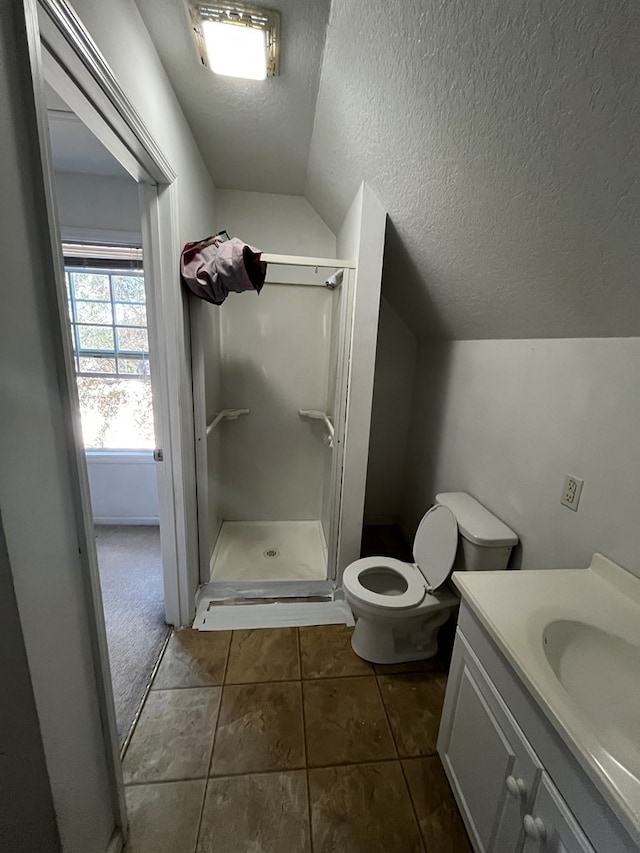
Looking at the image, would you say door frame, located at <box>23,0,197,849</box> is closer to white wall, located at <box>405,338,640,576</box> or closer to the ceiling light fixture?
the ceiling light fixture

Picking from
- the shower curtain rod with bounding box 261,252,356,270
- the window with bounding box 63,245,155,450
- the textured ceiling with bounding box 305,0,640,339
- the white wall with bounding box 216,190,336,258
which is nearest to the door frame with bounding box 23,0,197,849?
the shower curtain rod with bounding box 261,252,356,270

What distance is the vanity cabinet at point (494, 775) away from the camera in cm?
69

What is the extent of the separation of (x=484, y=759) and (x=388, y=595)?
77 cm

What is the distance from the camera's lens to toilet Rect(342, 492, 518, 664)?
4.67 ft

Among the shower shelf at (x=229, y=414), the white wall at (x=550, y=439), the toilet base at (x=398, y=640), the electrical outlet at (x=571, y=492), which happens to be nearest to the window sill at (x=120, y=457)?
the shower shelf at (x=229, y=414)

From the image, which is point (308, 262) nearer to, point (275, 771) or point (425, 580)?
point (425, 580)

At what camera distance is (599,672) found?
2.80ft

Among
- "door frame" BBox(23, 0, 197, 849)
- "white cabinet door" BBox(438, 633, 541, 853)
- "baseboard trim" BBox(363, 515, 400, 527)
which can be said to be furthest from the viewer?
"baseboard trim" BBox(363, 515, 400, 527)

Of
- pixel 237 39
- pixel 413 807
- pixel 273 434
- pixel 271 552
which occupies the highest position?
pixel 237 39

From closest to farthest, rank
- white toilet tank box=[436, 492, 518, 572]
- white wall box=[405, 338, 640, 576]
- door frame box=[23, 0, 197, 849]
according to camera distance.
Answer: door frame box=[23, 0, 197, 849] → white wall box=[405, 338, 640, 576] → white toilet tank box=[436, 492, 518, 572]

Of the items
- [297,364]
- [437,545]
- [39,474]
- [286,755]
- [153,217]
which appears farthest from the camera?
[297,364]

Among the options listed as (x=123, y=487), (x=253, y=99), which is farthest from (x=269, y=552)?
(x=253, y=99)

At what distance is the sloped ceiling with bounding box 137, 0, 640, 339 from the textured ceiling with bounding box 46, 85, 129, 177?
62 cm

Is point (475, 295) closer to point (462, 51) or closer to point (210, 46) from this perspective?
point (462, 51)
